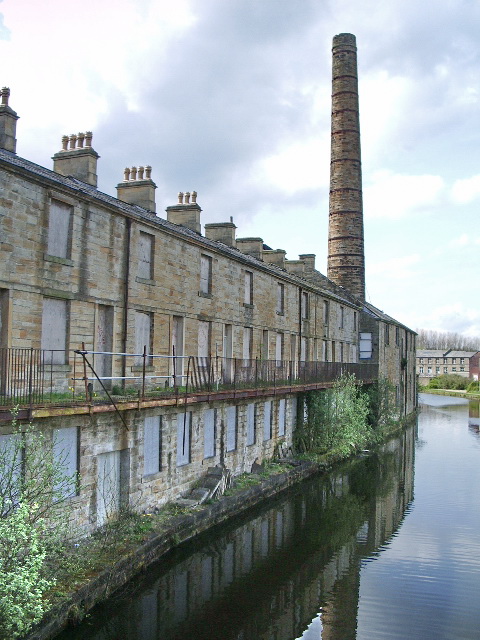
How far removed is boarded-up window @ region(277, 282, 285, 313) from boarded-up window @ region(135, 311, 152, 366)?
918 cm

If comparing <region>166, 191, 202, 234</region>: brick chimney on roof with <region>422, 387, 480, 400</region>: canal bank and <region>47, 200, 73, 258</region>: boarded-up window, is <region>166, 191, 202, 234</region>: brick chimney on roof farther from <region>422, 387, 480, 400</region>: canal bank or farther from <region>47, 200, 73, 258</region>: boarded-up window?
<region>422, 387, 480, 400</region>: canal bank

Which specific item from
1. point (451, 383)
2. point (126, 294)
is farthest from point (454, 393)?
point (126, 294)

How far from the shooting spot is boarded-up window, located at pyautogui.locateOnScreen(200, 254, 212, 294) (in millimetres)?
18141

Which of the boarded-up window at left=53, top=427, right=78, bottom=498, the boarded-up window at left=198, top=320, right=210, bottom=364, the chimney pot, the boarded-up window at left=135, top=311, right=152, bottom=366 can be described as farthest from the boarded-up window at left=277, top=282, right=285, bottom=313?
the boarded-up window at left=53, top=427, right=78, bottom=498

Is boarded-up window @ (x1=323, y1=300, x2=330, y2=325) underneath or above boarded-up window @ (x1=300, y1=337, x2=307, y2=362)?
above

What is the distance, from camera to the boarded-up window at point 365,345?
→ 3647 cm

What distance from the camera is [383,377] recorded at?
36.6 m

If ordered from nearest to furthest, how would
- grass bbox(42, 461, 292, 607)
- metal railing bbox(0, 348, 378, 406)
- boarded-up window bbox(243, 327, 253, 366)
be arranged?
grass bbox(42, 461, 292, 607)
metal railing bbox(0, 348, 378, 406)
boarded-up window bbox(243, 327, 253, 366)

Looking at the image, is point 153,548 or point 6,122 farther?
point 6,122

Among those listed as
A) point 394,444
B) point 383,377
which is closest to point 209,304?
point 394,444

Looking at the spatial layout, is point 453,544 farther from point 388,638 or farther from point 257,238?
point 257,238

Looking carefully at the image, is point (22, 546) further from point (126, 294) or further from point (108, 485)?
point (126, 294)

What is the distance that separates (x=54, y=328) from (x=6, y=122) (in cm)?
517

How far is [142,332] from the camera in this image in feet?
50.1
